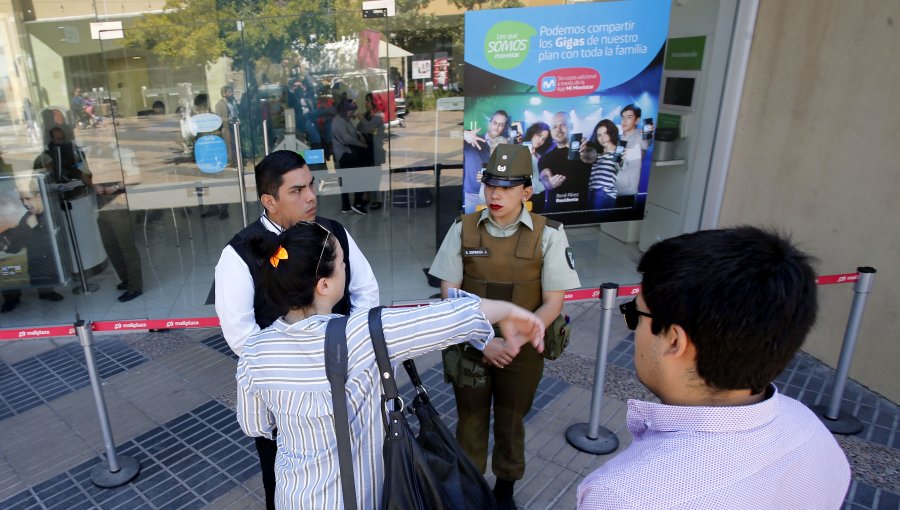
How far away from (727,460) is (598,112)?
196 inches

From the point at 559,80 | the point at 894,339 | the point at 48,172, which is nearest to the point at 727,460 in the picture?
the point at 894,339

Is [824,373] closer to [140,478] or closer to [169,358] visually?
[140,478]

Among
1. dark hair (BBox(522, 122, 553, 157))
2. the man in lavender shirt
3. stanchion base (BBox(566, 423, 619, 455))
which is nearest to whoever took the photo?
the man in lavender shirt

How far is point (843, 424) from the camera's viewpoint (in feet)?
13.2

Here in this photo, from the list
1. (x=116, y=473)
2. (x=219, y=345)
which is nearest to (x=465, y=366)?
(x=116, y=473)

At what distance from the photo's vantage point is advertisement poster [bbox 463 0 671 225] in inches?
205

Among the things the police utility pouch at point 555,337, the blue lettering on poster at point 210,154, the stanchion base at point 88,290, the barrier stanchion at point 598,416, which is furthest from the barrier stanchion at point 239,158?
the police utility pouch at point 555,337

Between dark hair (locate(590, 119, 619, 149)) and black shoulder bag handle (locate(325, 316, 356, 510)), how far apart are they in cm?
462

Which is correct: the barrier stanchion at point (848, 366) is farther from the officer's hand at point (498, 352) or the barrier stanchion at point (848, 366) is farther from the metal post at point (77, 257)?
the metal post at point (77, 257)

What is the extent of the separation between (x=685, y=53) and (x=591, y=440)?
454 centimetres

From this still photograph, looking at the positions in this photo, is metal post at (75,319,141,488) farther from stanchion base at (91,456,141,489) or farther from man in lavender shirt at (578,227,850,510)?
man in lavender shirt at (578,227,850,510)

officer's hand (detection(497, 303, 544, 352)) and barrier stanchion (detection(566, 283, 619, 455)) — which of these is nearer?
officer's hand (detection(497, 303, 544, 352))

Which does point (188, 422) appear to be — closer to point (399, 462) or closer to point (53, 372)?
point (53, 372)

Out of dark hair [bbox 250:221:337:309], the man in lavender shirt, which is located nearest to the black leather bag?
dark hair [bbox 250:221:337:309]
